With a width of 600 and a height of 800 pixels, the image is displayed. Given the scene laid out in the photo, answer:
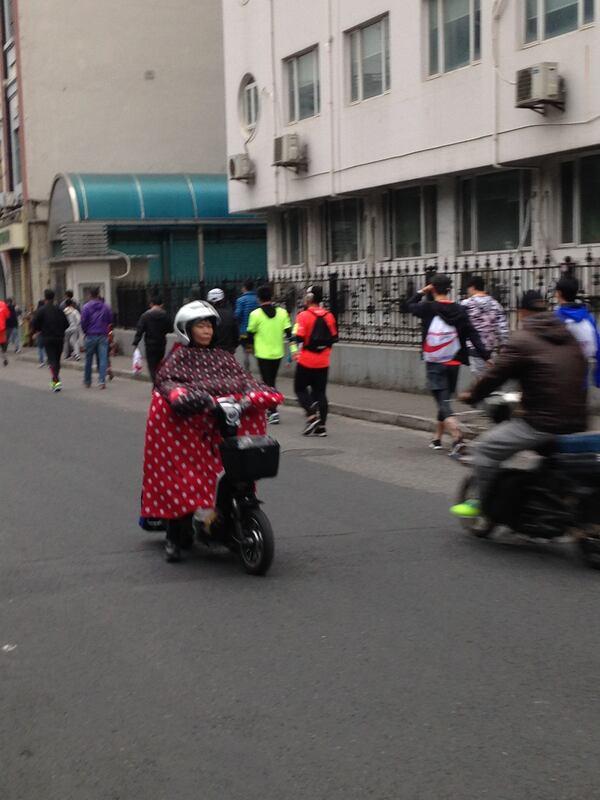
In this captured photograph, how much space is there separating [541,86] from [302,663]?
12620 mm

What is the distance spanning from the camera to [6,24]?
3938 cm

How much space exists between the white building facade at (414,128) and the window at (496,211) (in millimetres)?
28

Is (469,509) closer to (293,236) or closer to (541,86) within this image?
(541,86)

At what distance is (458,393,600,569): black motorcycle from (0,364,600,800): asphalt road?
0.21 metres

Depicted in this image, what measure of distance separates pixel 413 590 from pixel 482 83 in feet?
43.0

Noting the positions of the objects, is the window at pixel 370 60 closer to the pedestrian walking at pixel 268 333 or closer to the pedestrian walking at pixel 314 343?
the pedestrian walking at pixel 268 333

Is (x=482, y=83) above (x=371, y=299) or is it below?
above


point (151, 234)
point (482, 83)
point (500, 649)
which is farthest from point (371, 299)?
point (151, 234)

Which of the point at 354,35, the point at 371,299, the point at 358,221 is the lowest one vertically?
the point at 371,299

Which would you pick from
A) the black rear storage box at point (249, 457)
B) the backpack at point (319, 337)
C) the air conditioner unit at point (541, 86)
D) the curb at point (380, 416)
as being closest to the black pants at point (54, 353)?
the curb at point (380, 416)

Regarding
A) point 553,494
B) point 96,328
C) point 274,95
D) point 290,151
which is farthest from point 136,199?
point 553,494

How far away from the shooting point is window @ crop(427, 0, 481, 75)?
18.2m

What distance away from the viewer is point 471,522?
25.8ft

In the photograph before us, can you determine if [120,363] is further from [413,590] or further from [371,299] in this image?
[413,590]
